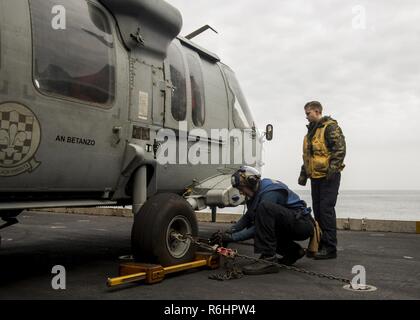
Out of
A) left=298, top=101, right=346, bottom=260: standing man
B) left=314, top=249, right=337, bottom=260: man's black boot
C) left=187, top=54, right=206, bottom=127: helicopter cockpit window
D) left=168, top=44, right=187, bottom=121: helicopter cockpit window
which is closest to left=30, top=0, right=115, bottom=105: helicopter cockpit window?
left=168, top=44, right=187, bottom=121: helicopter cockpit window

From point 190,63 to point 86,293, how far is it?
3.29 meters

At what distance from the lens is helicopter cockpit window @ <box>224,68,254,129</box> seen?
21.9 feet

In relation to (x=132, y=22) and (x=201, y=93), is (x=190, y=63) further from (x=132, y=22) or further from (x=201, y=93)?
(x=132, y=22)

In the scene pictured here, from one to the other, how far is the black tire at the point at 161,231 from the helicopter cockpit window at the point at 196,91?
154cm

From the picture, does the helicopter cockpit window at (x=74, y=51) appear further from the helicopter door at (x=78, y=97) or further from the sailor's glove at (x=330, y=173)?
the sailor's glove at (x=330, y=173)

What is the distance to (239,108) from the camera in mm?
6781

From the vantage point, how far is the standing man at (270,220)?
4.35 m

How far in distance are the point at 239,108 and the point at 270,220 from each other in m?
2.82

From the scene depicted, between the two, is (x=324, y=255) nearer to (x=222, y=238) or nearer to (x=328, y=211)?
(x=328, y=211)

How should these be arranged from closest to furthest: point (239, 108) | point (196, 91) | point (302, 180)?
point (196, 91)
point (302, 180)
point (239, 108)

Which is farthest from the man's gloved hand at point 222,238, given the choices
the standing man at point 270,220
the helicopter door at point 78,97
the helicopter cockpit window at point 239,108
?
the helicopter cockpit window at point 239,108

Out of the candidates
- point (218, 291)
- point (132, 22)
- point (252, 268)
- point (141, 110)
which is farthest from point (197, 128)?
point (218, 291)

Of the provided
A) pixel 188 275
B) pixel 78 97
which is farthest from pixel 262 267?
pixel 78 97

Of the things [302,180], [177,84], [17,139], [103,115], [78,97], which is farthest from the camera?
[302,180]
